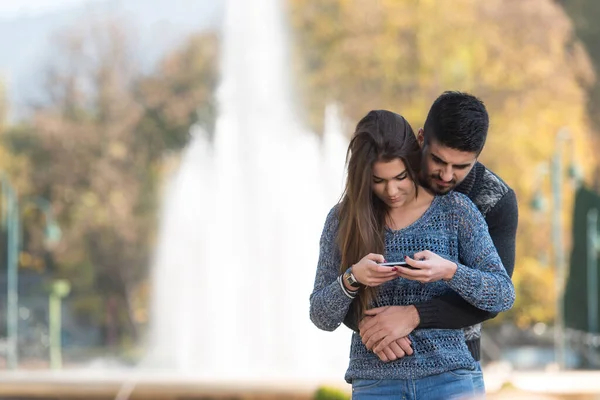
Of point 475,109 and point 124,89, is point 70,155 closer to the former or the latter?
point 124,89

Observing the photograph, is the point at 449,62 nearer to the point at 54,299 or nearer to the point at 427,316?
the point at 54,299

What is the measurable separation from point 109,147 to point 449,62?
12.2 m

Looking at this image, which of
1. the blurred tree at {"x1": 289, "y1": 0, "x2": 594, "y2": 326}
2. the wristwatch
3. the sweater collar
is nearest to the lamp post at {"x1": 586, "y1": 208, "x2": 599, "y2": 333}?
the blurred tree at {"x1": 289, "y1": 0, "x2": 594, "y2": 326}

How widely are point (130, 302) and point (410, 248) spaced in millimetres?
40629

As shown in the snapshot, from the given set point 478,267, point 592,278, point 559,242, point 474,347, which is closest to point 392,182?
point 478,267

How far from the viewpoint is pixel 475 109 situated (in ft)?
10.7

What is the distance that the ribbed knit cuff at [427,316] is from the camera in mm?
3244

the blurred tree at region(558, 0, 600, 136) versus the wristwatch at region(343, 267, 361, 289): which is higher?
the blurred tree at region(558, 0, 600, 136)

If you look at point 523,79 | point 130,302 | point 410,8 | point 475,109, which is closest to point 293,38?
point 410,8

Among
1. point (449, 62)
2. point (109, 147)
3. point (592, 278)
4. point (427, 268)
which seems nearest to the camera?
point (427, 268)

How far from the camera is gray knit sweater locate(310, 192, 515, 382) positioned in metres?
3.22

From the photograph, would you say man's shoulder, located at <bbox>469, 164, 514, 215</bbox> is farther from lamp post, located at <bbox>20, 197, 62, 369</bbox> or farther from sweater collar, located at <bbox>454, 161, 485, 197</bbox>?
lamp post, located at <bbox>20, 197, 62, 369</bbox>

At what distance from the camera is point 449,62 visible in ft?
129

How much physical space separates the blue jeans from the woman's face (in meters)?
0.43
